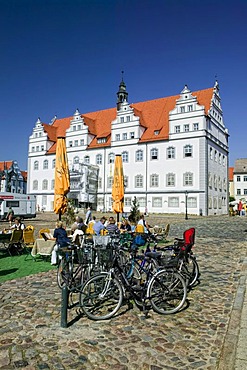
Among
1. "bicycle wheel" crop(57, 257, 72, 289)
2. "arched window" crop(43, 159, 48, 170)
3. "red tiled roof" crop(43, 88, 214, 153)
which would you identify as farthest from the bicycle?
"arched window" crop(43, 159, 48, 170)

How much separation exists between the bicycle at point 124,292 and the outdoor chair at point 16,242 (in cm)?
606

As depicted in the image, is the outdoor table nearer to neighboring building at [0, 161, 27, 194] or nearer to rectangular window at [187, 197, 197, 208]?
rectangular window at [187, 197, 197, 208]

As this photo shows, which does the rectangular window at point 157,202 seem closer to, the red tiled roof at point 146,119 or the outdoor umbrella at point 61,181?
the red tiled roof at point 146,119

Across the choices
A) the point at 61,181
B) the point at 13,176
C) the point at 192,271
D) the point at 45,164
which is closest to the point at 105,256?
the point at 192,271

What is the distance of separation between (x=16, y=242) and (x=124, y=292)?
22.1ft

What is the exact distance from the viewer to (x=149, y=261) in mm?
6184

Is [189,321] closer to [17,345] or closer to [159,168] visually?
[17,345]

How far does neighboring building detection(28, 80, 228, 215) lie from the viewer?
44281 mm

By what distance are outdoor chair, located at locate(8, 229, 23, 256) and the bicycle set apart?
6.06 meters

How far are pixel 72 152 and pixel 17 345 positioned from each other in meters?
54.3

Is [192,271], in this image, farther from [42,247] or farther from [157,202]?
[157,202]

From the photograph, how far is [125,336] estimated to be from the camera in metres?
4.73

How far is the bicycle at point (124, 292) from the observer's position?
217 inches

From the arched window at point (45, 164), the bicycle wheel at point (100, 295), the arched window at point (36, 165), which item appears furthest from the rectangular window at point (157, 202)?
the bicycle wheel at point (100, 295)
